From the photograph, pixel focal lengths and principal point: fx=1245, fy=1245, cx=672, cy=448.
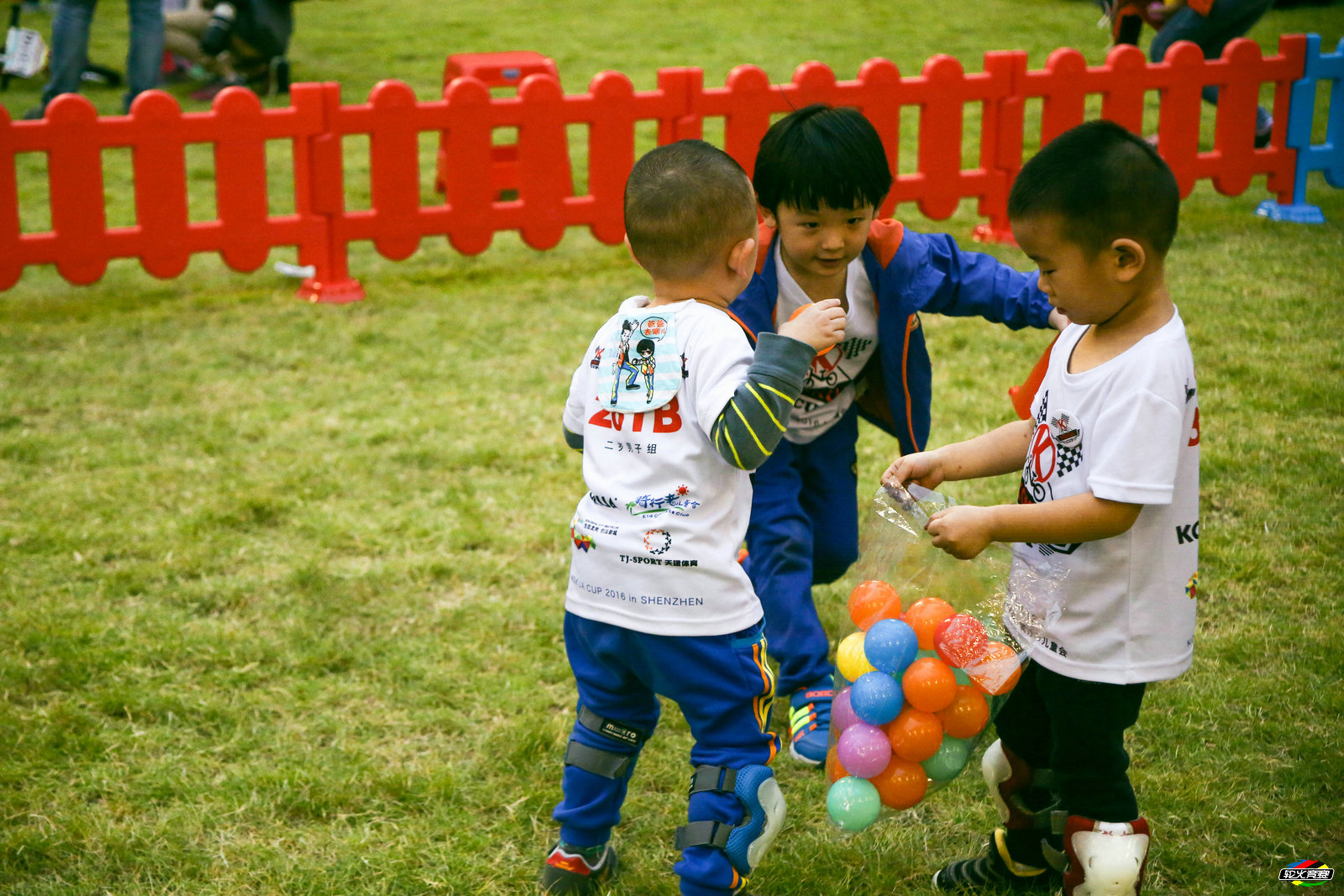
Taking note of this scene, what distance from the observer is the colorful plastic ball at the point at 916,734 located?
233cm

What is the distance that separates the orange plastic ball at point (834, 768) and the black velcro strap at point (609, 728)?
1.28 feet

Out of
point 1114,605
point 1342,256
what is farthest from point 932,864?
point 1342,256

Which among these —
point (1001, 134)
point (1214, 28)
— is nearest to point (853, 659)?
point (1001, 134)

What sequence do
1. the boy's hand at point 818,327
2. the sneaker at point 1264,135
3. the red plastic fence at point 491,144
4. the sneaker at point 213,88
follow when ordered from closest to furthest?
the boy's hand at point 818,327
the red plastic fence at point 491,144
the sneaker at point 1264,135
the sneaker at point 213,88

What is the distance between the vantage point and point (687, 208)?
2.27 meters

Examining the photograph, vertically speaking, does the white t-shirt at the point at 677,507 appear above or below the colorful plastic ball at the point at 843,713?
above

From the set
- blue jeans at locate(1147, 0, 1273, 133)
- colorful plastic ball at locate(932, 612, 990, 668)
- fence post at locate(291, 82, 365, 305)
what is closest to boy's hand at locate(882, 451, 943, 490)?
colorful plastic ball at locate(932, 612, 990, 668)

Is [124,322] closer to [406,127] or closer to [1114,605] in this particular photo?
[406,127]

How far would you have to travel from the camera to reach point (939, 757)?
2365 mm

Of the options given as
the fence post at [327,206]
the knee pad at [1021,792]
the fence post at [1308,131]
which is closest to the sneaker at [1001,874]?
the knee pad at [1021,792]

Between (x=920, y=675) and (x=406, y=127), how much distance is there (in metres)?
5.26

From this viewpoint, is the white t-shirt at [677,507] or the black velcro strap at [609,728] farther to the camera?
the black velcro strap at [609,728]

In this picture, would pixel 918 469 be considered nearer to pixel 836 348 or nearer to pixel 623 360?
pixel 623 360

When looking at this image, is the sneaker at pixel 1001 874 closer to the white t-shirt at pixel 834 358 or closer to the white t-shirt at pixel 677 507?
the white t-shirt at pixel 677 507
